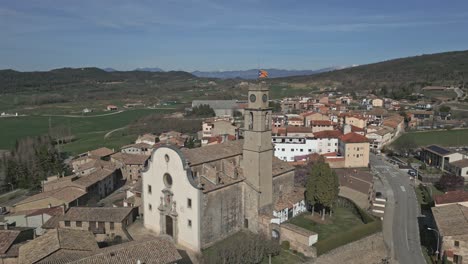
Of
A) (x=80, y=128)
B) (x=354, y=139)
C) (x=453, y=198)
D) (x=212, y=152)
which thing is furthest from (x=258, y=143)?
(x=80, y=128)

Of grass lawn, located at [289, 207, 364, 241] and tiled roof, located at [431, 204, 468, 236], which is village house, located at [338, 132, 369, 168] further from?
tiled roof, located at [431, 204, 468, 236]

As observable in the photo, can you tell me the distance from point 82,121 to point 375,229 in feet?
386

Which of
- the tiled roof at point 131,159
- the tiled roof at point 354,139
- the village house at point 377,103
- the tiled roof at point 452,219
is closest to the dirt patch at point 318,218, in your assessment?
the tiled roof at point 452,219

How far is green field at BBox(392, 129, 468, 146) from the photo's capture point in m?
85.4

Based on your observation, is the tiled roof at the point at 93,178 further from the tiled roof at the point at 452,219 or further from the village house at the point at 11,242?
the tiled roof at the point at 452,219

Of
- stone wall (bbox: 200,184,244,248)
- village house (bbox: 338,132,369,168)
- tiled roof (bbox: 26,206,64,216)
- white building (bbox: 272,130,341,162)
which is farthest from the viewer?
white building (bbox: 272,130,341,162)

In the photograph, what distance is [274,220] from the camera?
35.6 m

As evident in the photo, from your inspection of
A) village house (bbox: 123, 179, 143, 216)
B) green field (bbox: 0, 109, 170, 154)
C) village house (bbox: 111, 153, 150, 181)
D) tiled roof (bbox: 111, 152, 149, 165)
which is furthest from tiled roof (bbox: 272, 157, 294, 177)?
green field (bbox: 0, 109, 170, 154)

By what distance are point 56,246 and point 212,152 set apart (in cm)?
1540

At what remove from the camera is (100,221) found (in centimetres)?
3647

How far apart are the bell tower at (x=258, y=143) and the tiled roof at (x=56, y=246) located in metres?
14.9

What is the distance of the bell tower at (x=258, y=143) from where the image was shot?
3609 cm

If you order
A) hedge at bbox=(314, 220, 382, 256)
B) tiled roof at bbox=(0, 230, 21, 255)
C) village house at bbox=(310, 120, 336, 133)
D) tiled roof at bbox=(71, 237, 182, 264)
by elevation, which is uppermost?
village house at bbox=(310, 120, 336, 133)

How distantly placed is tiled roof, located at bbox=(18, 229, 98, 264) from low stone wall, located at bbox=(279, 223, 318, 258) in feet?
51.3
